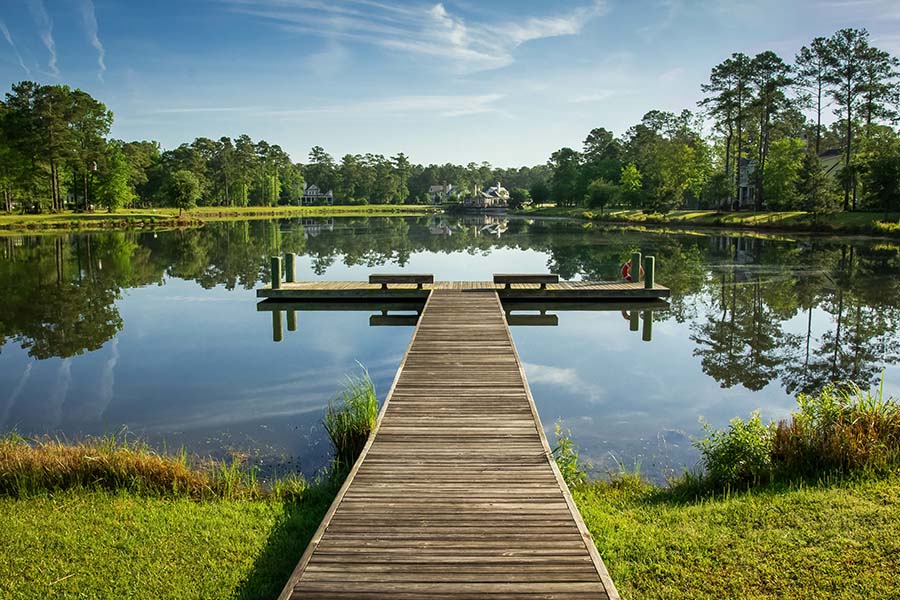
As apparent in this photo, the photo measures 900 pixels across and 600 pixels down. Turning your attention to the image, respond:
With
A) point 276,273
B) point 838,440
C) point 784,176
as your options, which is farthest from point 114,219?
point 838,440

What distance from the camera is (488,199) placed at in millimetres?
117125

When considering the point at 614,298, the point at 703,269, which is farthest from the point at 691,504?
the point at 703,269

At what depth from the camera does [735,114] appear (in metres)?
57.1

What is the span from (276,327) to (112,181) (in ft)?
172

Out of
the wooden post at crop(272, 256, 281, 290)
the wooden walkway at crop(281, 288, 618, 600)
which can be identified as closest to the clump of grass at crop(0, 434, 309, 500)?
the wooden walkway at crop(281, 288, 618, 600)

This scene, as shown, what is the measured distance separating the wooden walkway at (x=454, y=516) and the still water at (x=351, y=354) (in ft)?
4.68

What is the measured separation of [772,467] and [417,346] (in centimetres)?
583

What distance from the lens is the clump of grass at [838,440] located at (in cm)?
619

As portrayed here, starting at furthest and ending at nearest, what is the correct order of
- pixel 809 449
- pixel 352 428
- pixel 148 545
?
1. pixel 352 428
2. pixel 809 449
3. pixel 148 545

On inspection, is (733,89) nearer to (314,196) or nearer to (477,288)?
(477,288)

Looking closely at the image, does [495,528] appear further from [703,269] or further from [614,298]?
[703,269]

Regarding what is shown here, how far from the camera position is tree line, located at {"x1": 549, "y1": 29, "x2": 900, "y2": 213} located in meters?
41.7

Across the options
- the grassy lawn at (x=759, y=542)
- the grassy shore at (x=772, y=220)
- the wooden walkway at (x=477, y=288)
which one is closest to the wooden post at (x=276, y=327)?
the wooden walkway at (x=477, y=288)

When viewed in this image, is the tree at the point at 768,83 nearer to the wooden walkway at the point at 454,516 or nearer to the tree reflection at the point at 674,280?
the tree reflection at the point at 674,280
